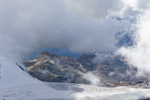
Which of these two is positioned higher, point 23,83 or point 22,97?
point 23,83

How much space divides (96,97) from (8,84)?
2751 inches

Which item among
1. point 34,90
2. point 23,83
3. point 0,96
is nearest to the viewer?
point 0,96

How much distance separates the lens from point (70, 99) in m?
162

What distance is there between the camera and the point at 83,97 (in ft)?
554

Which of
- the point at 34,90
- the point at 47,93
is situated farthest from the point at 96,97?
the point at 34,90

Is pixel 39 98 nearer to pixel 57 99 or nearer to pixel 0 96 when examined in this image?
pixel 57 99

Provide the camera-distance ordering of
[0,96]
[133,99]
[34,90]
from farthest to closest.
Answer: [34,90] < [133,99] < [0,96]

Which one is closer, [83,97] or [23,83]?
[83,97]

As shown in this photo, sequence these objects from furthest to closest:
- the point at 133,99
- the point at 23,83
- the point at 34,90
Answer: the point at 23,83 → the point at 34,90 → the point at 133,99

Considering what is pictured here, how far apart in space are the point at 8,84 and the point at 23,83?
13.2 meters

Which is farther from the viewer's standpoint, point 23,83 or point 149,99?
point 23,83

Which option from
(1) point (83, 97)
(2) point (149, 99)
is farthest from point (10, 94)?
(2) point (149, 99)

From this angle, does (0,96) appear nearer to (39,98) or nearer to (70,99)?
(39,98)

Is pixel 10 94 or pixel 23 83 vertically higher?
pixel 23 83
